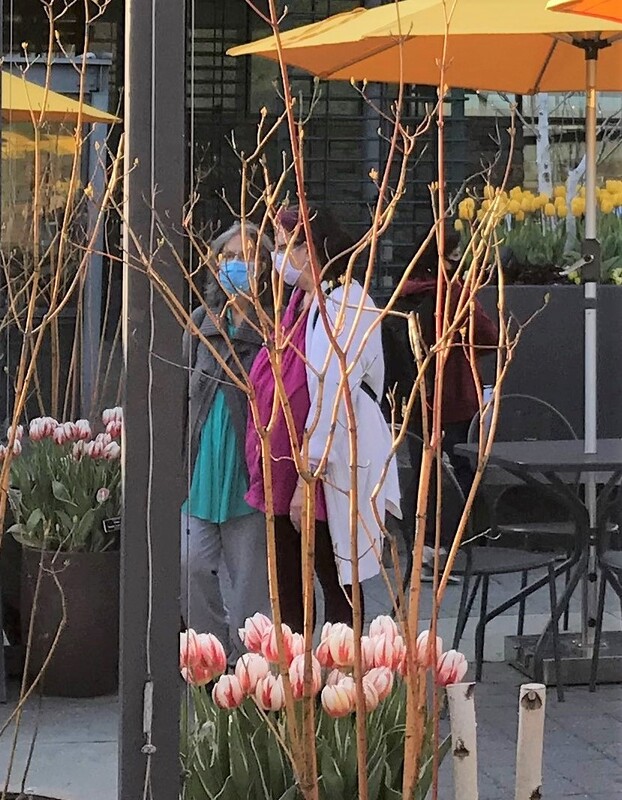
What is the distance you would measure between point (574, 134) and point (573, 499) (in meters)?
5.88

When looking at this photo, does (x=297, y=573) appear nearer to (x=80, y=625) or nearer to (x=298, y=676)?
(x=80, y=625)

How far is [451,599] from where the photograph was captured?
6.21 metres

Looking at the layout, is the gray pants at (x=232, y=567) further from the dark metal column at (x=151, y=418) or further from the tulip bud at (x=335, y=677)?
the dark metal column at (x=151, y=418)

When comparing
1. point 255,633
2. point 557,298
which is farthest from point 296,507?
point 557,298

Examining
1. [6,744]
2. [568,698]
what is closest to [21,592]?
[6,744]

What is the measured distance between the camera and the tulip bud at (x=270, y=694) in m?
2.43

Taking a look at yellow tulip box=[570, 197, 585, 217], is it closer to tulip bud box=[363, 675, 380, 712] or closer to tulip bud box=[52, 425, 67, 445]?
tulip bud box=[52, 425, 67, 445]

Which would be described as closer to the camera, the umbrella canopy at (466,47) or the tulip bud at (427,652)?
the tulip bud at (427,652)

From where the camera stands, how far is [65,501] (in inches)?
192

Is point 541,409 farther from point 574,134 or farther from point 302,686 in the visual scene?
point 302,686

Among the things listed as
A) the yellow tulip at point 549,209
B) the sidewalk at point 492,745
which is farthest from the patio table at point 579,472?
the yellow tulip at point 549,209

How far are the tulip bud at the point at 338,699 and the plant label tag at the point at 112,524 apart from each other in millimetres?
2524

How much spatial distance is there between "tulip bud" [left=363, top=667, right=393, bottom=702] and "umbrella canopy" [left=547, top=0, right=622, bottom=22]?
64.3 inches

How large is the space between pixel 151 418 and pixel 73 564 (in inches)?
111
